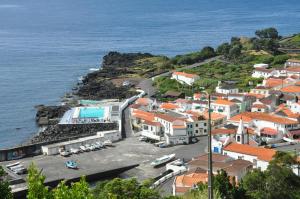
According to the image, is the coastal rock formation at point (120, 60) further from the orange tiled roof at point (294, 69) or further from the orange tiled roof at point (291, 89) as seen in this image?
the orange tiled roof at point (291, 89)

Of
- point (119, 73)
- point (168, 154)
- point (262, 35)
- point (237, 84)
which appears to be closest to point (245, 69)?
point (237, 84)

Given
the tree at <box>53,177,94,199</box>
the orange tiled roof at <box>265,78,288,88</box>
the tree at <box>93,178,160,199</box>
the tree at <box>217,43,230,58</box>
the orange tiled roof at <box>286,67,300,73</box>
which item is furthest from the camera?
the tree at <box>217,43,230,58</box>

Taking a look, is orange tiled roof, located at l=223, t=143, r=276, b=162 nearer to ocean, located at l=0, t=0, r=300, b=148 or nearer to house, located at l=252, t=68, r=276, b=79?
ocean, located at l=0, t=0, r=300, b=148

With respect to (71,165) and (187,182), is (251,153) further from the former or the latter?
(71,165)

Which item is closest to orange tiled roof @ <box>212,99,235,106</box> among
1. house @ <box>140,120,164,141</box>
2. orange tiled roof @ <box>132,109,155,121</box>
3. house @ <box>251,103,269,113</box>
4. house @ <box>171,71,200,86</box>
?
house @ <box>251,103,269,113</box>

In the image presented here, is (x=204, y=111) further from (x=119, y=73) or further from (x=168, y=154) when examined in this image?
(x=119, y=73)

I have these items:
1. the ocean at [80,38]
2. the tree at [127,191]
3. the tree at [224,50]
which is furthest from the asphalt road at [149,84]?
the tree at [127,191]
